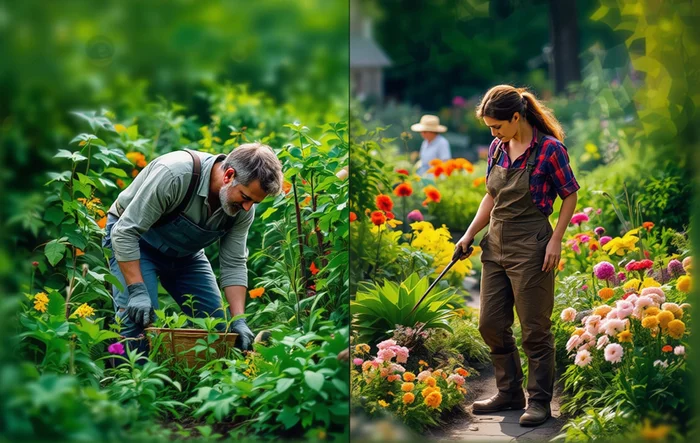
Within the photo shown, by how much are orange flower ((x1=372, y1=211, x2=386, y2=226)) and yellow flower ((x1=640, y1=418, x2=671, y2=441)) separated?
1.52 metres

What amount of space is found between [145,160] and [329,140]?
65.9 inches

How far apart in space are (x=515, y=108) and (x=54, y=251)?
1.89 m

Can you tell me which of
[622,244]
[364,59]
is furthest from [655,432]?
[364,59]

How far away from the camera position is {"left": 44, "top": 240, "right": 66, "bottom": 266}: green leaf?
3.49m

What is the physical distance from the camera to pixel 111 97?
376cm

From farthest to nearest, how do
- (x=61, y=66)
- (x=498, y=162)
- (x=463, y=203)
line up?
(x=463, y=203), (x=498, y=162), (x=61, y=66)

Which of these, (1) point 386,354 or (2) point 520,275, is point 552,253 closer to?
(2) point 520,275

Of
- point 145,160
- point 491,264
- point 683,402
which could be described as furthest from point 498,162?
point 145,160

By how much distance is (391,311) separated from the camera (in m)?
3.48

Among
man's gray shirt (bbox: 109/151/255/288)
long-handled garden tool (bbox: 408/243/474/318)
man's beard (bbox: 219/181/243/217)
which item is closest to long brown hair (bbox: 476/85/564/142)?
long-handled garden tool (bbox: 408/243/474/318)

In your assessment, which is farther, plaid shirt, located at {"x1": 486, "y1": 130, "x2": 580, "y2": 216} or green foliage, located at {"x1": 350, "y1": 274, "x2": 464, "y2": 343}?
green foliage, located at {"x1": 350, "y1": 274, "x2": 464, "y2": 343}

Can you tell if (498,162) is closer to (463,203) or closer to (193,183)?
(193,183)

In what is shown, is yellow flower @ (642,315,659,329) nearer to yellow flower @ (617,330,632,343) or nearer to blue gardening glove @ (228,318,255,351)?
yellow flower @ (617,330,632,343)

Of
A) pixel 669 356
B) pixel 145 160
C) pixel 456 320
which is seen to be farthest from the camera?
pixel 145 160
